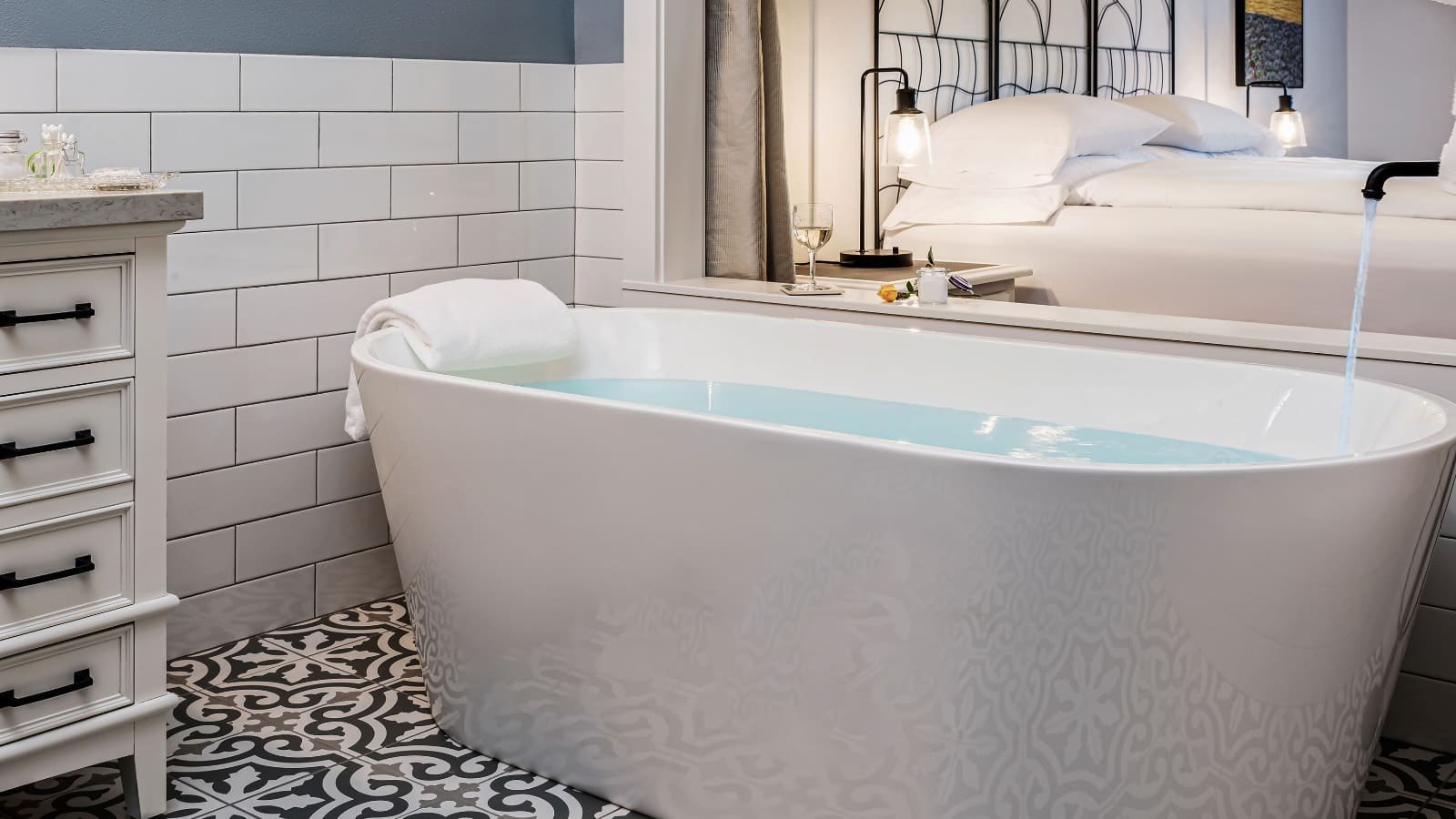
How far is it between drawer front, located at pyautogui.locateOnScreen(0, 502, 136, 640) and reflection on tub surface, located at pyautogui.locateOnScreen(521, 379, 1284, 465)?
2.62ft

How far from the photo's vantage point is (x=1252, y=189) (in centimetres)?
395

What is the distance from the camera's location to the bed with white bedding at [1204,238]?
346cm

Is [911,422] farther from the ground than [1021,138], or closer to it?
closer to it

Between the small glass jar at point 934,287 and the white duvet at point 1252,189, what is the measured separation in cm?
133

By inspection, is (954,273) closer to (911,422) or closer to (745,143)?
(745,143)

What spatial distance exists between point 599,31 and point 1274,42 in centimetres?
326

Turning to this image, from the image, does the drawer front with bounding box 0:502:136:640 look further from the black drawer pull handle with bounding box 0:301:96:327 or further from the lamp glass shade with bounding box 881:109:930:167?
the lamp glass shade with bounding box 881:109:930:167

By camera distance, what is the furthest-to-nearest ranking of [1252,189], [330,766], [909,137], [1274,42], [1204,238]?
[1274,42], [1252,189], [1204,238], [909,137], [330,766]

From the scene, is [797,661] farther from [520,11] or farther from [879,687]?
[520,11]

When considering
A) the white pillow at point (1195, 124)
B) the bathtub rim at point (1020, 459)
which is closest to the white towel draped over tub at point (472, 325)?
the bathtub rim at point (1020, 459)

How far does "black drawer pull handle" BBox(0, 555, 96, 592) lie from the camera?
6.49ft

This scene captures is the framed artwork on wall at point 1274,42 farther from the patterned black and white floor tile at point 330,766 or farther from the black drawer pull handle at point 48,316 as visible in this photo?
the black drawer pull handle at point 48,316

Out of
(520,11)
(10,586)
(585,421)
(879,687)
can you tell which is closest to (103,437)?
(10,586)

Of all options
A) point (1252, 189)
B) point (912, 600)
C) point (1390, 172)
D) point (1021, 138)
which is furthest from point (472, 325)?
point (1252, 189)
